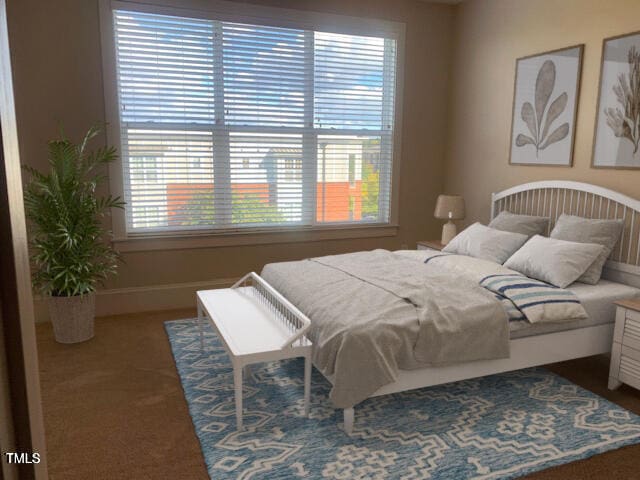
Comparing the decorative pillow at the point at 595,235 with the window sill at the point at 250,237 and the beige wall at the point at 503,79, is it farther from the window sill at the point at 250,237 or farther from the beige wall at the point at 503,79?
the window sill at the point at 250,237

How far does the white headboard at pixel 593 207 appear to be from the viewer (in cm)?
329

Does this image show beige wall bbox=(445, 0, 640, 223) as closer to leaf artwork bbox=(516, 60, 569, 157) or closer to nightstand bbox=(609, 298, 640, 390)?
leaf artwork bbox=(516, 60, 569, 157)

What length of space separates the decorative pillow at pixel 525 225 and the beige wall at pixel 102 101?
4.40 ft

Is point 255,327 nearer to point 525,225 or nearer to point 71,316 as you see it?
point 71,316

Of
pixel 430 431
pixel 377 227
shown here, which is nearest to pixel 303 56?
pixel 377 227

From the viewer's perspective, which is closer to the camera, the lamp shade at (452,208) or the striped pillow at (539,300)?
the striped pillow at (539,300)

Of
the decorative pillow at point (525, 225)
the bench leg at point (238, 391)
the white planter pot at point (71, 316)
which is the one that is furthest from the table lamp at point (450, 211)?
the white planter pot at point (71, 316)

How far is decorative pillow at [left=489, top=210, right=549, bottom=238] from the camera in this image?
3.86 metres

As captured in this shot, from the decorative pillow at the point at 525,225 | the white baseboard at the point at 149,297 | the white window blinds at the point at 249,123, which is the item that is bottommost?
the white baseboard at the point at 149,297

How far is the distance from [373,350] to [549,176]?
98.7 inches

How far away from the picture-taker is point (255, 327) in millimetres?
2779

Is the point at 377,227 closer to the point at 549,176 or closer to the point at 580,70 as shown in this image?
the point at 549,176

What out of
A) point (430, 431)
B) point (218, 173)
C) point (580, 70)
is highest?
point (580, 70)

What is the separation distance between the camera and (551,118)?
3.91m
